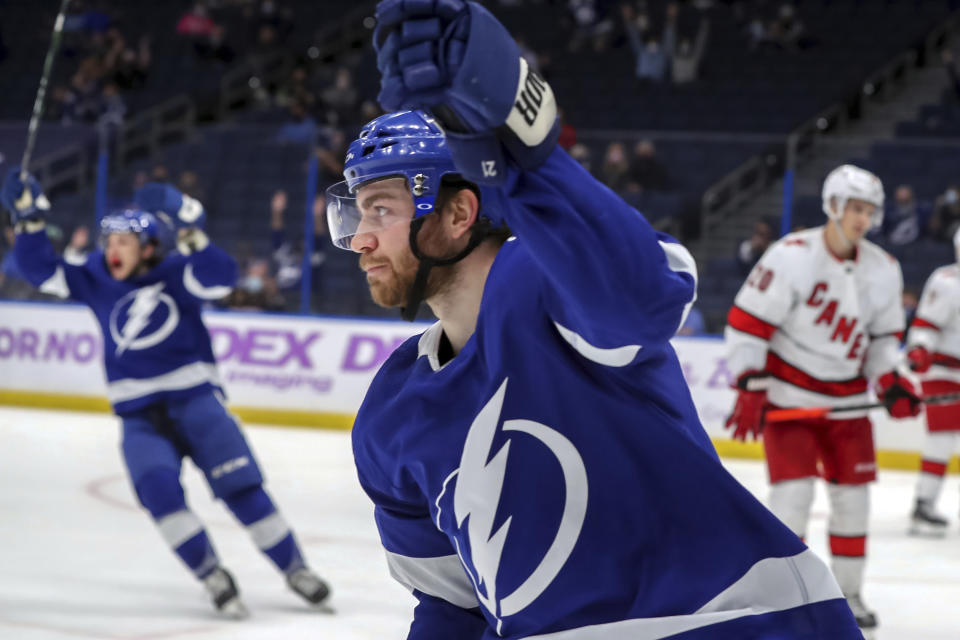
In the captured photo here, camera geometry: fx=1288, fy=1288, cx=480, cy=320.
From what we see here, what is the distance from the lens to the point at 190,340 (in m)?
4.77

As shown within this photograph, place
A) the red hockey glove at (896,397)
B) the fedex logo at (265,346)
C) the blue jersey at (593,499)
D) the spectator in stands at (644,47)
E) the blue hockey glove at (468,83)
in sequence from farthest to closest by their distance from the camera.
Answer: the spectator in stands at (644,47), the fedex logo at (265,346), the red hockey glove at (896,397), the blue jersey at (593,499), the blue hockey glove at (468,83)

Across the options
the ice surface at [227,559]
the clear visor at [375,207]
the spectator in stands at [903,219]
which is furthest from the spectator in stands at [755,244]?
the clear visor at [375,207]

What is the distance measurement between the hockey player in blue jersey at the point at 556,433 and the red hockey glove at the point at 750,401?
269 centimetres

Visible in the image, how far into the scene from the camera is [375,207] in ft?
5.16

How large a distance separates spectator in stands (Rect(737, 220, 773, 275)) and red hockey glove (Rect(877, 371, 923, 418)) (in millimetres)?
4058

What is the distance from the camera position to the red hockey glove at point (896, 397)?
4.50 m

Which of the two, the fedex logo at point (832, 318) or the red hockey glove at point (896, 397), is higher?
the fedex logo at point (832, 318)

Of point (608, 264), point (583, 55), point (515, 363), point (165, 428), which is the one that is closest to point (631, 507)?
point (515, 363)

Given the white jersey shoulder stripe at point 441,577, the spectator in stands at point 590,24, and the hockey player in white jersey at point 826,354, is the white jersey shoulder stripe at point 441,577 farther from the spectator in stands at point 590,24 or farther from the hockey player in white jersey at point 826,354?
the spectator in stands at point 590,24

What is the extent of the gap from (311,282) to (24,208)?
4.92 metres

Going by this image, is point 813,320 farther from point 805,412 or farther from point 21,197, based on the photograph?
point 21,197

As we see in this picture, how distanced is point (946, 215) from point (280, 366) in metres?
4.85

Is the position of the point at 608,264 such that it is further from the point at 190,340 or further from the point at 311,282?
the point at 311,282

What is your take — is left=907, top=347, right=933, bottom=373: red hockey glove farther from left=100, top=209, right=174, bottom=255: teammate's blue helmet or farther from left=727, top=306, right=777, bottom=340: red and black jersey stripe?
left=100, top=209, right=174, bottom=255: teammate's blue helmet
